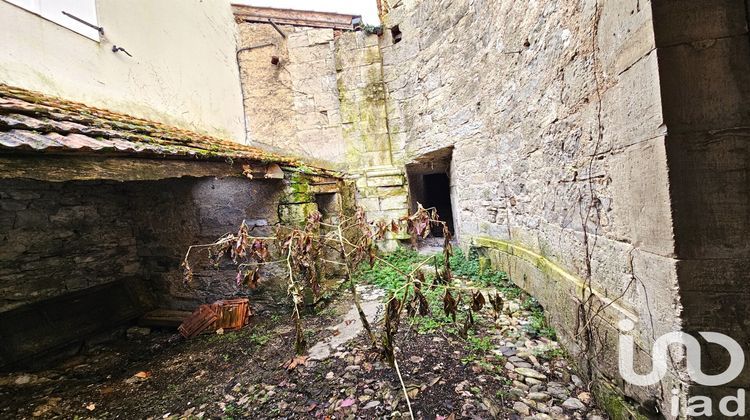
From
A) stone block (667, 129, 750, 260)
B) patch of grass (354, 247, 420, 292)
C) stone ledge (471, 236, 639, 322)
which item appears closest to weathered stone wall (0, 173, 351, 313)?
patch of grass (354, 247, 420, 292)

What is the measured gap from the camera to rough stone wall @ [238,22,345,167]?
655 centimetres

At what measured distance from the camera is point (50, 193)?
364 centimetres

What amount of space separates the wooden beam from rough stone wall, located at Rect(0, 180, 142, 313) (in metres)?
2.38

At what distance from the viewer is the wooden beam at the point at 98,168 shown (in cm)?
169

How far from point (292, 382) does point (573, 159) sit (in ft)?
9.70

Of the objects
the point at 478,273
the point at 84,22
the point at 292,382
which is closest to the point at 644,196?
the point at 292,382

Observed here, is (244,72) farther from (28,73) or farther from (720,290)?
(720,290)

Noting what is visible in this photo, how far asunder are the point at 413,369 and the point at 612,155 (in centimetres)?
216

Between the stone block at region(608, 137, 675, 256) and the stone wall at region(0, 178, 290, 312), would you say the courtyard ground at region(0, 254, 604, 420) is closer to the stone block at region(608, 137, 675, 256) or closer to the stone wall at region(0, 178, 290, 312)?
the stone wall at region(0, 178, 290, 312)

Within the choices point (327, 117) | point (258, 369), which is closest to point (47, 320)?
point (258, 369)

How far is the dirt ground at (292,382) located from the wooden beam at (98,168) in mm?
1947

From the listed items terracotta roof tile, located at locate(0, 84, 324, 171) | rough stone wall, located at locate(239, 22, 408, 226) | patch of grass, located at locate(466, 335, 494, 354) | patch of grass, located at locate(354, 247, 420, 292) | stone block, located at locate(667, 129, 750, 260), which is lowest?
patch of grass, located at locate(466, 335, 494, 354)

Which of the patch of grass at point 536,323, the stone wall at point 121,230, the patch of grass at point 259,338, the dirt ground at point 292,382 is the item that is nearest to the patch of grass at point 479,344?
the dirt ground at point 292,382

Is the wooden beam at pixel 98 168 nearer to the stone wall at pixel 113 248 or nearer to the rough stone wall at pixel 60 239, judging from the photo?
the stone wall at pixel 113 248
